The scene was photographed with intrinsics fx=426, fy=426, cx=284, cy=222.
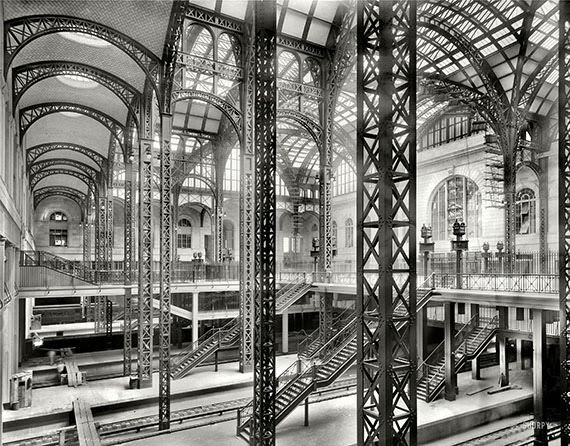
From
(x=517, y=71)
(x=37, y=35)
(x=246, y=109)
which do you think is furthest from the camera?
(x=517, y=71)

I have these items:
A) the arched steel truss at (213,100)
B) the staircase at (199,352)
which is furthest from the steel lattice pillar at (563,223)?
the staircase at (199,352)

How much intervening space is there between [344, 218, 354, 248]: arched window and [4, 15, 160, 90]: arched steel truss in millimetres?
28787

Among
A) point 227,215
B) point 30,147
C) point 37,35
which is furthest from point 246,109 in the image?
point 227,215

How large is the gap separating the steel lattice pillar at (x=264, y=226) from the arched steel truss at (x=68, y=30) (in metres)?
10.2

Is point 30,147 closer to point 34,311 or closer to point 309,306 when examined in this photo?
point 34,311

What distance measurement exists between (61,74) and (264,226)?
15.5 m

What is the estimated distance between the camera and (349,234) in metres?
43.5

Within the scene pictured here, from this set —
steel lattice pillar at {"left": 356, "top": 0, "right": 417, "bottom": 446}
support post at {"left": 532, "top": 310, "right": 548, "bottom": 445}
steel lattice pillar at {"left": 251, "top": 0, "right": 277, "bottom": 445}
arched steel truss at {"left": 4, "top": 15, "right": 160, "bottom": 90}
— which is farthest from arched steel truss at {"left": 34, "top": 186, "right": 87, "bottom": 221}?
support post at {"left": 532, "top": 310, "right": 548, "bottom": 445}

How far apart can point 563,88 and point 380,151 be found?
25.2 feet

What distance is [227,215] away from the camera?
42.7m

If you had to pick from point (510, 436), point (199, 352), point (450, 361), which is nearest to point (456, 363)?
point (450, 361)

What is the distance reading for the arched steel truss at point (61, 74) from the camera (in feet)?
60.1

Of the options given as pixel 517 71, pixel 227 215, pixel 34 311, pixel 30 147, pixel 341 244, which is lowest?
pixel 34 311

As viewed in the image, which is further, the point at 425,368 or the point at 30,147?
the point at 30,147
